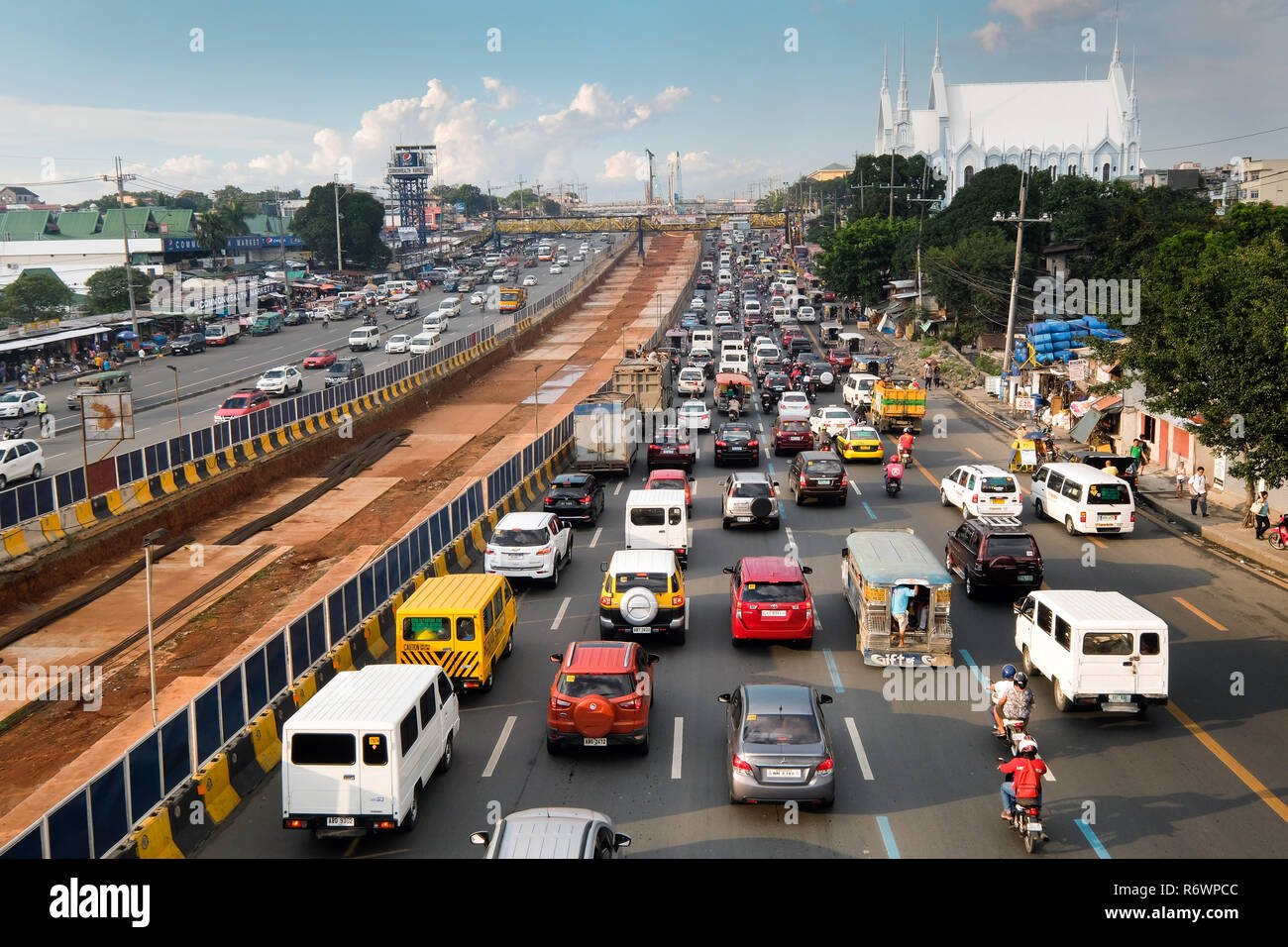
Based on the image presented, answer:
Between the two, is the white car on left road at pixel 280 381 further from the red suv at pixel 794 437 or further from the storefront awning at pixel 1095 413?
the storefront awning at pixel 1095 413

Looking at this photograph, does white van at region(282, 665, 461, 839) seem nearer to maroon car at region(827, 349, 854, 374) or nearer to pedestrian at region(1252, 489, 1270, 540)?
pedestrian at region(1252, 489, 1270, 540)

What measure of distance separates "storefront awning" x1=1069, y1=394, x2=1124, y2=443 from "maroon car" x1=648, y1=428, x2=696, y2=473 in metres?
16.1

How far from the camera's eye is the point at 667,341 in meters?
80.4

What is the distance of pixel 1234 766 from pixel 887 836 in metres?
6.03

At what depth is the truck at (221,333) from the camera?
8144 cm

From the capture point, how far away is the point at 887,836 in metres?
13.7

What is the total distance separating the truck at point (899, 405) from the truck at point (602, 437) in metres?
13.3

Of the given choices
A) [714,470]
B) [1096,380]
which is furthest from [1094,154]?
[714,470]

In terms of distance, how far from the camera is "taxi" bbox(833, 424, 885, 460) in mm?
40938

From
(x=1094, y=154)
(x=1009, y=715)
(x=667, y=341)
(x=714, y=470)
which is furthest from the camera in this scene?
(x=1094, y=154)

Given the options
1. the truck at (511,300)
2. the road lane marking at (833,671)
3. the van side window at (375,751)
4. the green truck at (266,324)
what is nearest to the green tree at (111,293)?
the green truck at (266,324)
